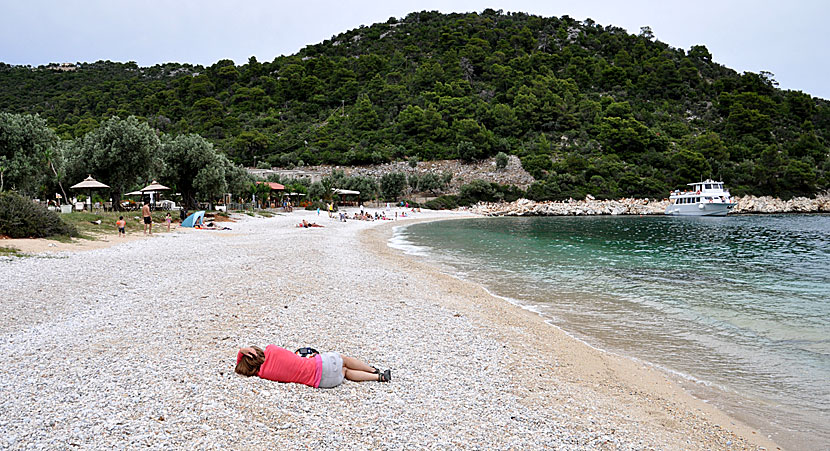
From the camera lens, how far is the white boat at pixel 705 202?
58.4 m

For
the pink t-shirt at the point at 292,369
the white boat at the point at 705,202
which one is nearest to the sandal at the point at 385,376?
the pink t-shirt at the point at 292,369

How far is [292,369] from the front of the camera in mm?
4715

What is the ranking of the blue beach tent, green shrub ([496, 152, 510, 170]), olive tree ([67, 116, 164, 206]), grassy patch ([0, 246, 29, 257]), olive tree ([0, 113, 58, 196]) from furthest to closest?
green shrub ([496, 152, 510, 170]), olive tree ([67, 116, 164, 206]), the blue beach tent, olive tree ([0, 113, 58, 196]), grassy patch ([0, 246, 29, 257])

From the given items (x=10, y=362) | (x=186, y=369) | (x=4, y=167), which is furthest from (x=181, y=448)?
(x=4, y=167)

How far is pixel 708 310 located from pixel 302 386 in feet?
30.1

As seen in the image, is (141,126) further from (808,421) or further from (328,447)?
(808,421)

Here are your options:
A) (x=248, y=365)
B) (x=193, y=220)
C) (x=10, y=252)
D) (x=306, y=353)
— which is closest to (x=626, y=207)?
(x=193, y=220)

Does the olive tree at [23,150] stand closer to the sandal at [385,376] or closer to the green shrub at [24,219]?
the green shrub at [24,219]

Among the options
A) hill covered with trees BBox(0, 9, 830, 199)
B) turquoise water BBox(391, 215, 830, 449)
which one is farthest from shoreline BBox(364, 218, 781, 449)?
hill covered with trees BBox(0, 9, 830, 199)

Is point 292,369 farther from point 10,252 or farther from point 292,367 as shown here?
point 10,252

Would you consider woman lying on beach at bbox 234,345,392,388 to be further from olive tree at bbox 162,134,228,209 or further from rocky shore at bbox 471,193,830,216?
rocky shore at bbox 471,193,830,216

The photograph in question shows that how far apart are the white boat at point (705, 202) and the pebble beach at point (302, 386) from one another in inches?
2362

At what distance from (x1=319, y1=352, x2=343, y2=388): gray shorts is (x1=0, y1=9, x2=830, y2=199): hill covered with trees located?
70345 millimetres

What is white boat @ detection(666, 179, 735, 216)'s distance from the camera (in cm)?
5841
